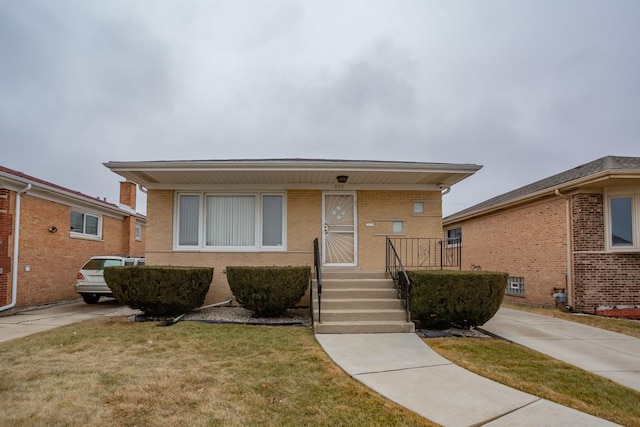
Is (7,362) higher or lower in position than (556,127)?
lower

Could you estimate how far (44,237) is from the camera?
10867 mm

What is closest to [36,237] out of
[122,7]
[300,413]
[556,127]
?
[122,7]

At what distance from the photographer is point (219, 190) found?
9.38 m

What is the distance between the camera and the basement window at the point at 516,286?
1247cm

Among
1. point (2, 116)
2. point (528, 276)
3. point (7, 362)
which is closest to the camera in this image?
point (7, 362)

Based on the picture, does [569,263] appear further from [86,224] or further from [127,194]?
[127,194]

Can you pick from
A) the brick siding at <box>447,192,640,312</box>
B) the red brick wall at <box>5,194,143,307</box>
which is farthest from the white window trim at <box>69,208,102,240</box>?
the brick siding at <box>447,192,640,312</box>

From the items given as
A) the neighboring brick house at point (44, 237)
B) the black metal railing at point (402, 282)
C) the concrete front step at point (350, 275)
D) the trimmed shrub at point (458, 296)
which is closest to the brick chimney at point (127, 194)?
the neighboring brick house at point (44, 237)

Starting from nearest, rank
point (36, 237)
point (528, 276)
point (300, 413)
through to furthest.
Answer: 1. point (300, 413)
2. point (36, 237)
3. point (528, 276)

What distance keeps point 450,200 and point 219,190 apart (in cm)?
4548

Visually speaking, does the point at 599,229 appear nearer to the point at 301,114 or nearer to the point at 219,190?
the point at 219,190

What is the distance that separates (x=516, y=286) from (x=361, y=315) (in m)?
8.69

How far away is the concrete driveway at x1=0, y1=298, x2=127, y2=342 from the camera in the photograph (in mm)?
7034

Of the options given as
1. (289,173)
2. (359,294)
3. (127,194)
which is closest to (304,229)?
(289,173)
